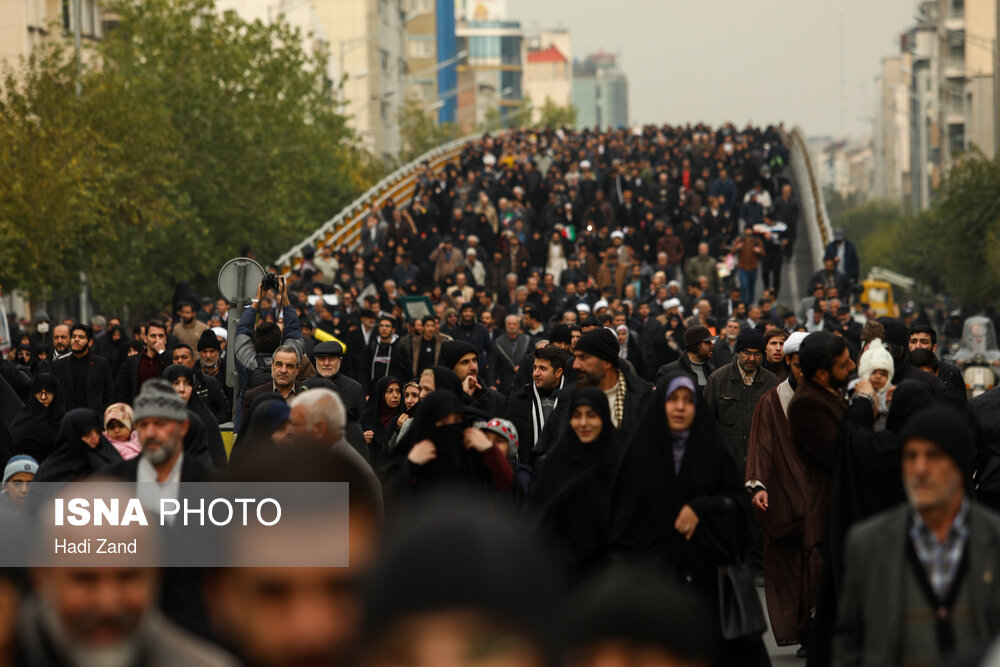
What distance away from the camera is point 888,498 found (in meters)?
7.93

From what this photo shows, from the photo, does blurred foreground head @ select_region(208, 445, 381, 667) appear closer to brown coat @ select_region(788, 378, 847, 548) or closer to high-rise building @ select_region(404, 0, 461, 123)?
brown coat @ select_region(788, 378, 847, 548)

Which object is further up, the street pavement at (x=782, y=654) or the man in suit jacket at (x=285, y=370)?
the man in suit jacket at (x=285, y=370)

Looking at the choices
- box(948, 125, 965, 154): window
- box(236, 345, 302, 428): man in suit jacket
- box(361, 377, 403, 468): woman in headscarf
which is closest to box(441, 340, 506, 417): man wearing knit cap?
box(361, 377, 403, 468): woman in headscarf

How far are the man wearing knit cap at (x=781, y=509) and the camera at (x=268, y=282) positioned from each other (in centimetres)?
581

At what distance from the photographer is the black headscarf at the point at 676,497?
25.2 feet

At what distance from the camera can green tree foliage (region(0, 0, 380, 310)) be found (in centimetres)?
3425

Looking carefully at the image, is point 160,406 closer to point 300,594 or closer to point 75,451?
point 75,451

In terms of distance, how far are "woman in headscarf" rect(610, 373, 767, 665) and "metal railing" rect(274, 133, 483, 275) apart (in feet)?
93.3

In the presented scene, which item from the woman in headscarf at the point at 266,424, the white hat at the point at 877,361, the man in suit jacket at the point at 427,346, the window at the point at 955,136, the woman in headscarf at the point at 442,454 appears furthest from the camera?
the window at the point at 955,136

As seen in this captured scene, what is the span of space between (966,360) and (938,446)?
67.3 ft

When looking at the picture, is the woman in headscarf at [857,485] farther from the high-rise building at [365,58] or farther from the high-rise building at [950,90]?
the high-rise building at [365,58]

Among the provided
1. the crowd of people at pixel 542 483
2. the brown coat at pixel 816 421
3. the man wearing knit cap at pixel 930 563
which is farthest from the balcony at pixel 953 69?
the man wearing knit cap at pixel 930 563

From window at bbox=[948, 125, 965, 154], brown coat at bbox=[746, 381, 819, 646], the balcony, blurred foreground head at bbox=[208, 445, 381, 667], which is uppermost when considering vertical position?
the balcony

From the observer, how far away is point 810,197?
142 feet
